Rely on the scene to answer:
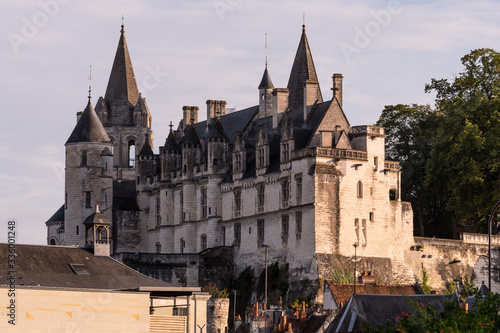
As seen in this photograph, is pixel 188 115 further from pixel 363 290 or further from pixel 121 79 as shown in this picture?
pixel 363 290

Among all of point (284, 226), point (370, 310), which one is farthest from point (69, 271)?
point (284, 226)

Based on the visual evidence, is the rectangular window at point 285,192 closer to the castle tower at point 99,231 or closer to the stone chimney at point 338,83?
the stone chimney at point 338,83

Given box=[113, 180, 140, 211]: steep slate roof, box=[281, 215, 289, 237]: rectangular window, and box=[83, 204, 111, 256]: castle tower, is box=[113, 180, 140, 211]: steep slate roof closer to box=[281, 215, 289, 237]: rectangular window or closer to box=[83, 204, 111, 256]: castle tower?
box=[281, 215, 289, 237]: rectangular window

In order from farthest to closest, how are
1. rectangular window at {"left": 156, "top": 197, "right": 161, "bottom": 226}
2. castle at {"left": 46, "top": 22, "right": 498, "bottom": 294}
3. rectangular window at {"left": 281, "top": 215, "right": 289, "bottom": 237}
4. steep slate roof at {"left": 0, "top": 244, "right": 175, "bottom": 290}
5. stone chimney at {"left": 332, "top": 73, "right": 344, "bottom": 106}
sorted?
1. rectangular window at {"left": 156, "top": 197, "right": 161, "bottom": 226}
2. stone chimney at {"left": 332, "top": 73, "right": 344, "bottom": 106}
3. rectangular window at {"left": 281, "top": 215, "right": 289, "bottom": 237}
4. castle at {"left": 46, "top": 22, "right": 498, "bottom": 294}
5. steep slate roof at {"left": 0, "top": 244, "right": 175, "bottom": 290}

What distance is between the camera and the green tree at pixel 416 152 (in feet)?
388

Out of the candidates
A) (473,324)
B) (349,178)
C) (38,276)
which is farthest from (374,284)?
(473,324)

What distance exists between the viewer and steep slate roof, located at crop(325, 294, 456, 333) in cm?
7450

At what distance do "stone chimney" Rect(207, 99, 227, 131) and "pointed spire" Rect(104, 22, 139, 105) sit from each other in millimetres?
16133

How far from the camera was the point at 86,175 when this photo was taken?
118750mm

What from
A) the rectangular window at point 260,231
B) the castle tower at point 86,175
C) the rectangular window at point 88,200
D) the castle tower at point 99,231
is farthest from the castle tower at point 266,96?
the castle tower at point 99,231

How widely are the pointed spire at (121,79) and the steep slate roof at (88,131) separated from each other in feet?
45.6

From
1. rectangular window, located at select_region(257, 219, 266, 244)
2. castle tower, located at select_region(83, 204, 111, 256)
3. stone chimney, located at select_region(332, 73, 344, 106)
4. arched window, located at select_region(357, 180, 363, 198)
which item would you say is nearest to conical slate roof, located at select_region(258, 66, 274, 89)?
stone chimney, located at select_region(332, 73, 344, 106)

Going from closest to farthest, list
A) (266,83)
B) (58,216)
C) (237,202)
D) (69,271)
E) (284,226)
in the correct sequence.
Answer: (69,271), (284,226), (237,202), (266,83), (58,216)

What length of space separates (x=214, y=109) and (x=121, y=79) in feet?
55.3
